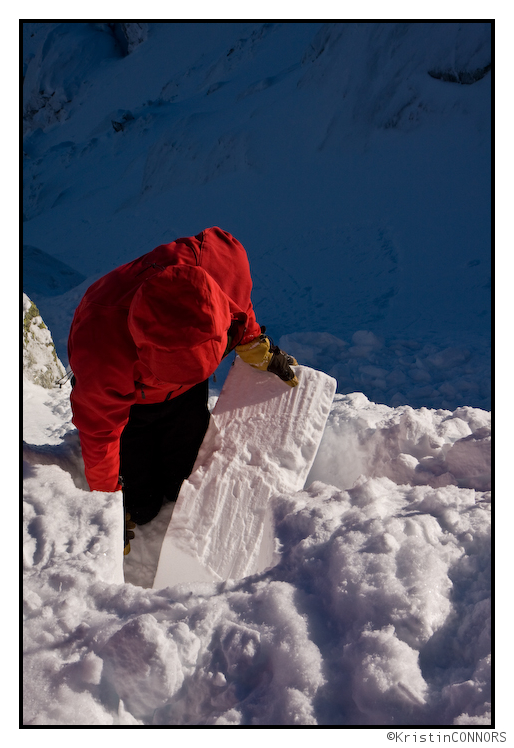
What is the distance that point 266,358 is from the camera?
2.22 m

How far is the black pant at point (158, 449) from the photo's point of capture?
2.11 meters

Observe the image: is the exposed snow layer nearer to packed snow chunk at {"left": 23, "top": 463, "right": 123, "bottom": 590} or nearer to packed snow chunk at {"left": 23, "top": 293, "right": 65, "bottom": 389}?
packed snow chunk at {"left": 23, "top": 463, "right": 123, "bottom": 590}

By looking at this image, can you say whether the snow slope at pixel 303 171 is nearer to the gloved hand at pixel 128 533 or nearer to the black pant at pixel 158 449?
the black pant at pixel 158 449

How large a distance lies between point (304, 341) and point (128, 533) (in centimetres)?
258

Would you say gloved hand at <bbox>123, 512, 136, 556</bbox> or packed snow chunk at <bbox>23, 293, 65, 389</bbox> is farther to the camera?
packed snow chunk at <bbox>23, 293, 65, 389</bbox>

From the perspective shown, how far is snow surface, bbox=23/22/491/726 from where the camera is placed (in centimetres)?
94

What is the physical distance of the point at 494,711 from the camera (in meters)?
0.88

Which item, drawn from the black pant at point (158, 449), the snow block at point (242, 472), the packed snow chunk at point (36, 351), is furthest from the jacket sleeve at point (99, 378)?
the packed snow chunk at point (36, 351)

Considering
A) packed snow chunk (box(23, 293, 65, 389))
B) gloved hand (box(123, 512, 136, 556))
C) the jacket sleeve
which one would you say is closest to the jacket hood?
the jacket sleeve

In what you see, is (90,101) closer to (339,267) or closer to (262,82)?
(262,82)

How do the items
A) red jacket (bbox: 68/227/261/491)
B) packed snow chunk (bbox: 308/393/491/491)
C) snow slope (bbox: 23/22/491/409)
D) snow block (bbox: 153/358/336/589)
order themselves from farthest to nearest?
snow slope (bbox: 23/22/491/409) < snow block (bbox: 153/358/336/589) < packed snow chunk (bbox: 308/393/491/491) < red jacket (bbox: 68/227/261/491)

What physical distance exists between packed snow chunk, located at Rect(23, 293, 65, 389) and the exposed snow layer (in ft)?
4.72

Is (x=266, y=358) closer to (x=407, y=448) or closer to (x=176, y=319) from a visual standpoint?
(x=407, y=448)

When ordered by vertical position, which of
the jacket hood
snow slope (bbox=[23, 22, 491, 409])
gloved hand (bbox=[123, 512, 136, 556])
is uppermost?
snow slope (bbox=[23, 22, 491, 409])
